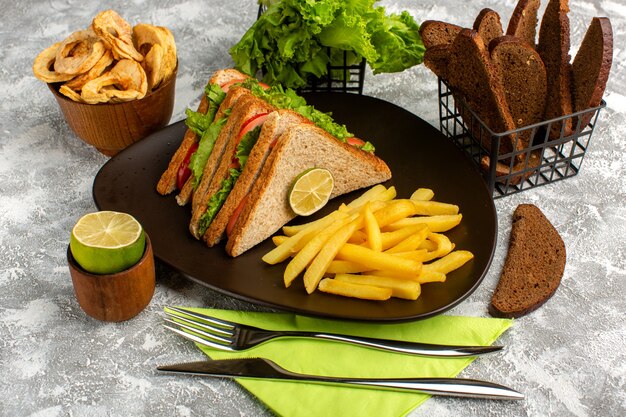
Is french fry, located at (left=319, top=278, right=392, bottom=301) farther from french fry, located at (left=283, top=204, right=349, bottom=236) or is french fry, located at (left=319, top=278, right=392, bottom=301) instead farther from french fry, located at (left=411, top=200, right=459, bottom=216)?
french fry, located at (left=411, top=200, right=459, bottom=216)

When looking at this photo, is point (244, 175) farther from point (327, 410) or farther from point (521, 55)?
point (521, 55)

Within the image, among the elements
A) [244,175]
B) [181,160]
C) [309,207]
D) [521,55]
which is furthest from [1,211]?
[521,55]

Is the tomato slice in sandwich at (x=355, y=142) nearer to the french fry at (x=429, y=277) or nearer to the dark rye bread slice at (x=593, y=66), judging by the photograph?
the french fry at (x=429, y=277)

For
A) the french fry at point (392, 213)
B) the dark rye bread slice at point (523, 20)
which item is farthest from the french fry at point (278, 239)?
the dark rye bread slice at point (523, 20)

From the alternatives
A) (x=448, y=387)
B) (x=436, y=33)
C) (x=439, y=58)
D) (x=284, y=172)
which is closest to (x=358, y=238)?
(x=284, y=172)

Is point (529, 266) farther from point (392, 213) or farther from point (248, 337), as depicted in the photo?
point (248, 337)
